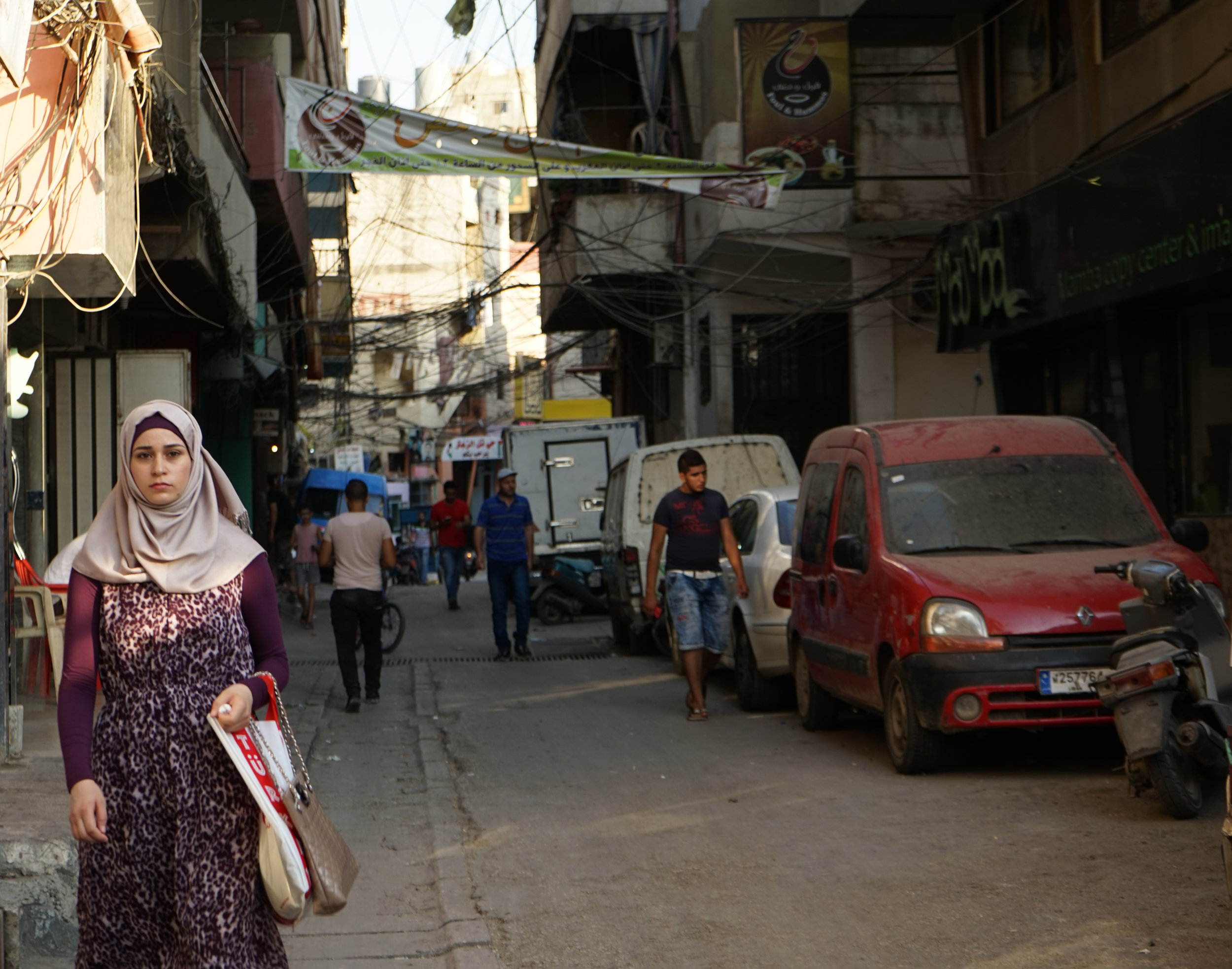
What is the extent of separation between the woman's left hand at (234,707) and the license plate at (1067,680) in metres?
5.24

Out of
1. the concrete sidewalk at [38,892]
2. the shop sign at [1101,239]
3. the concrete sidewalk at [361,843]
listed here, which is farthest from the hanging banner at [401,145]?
the concrete sidewalk at [38,892]

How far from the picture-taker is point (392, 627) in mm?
17906

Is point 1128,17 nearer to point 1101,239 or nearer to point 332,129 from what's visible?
point 1101,239

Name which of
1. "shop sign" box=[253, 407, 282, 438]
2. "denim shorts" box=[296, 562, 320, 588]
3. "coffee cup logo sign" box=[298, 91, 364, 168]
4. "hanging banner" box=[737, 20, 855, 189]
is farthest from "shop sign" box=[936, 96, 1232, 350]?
"shop sign" box=[253, 407, 282, 438]

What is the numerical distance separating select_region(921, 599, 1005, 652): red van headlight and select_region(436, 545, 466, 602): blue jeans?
1516 cm

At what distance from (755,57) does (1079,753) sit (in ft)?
33.1

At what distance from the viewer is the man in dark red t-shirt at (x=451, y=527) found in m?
22.6

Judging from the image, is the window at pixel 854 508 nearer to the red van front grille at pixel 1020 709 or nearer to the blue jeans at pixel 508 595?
the red van front grille at pixel 1020 709

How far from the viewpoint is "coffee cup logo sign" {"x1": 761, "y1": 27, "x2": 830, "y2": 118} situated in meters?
16.6

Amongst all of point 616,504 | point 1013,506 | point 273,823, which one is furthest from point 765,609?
point 273,823

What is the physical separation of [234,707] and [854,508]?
21.1ft

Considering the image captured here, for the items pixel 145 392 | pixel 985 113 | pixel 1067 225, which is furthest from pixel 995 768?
pixel 985 113

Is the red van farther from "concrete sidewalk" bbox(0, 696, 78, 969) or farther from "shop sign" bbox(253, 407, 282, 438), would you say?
"shop sign" bbox(253, 407, 282, 438)

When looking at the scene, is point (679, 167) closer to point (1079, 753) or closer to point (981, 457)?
point (981, 457)
